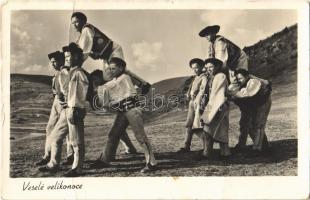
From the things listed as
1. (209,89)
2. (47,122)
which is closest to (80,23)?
(47,122)

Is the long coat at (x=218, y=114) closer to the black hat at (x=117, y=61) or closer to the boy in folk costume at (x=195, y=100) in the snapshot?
the boy in folk costume at (x=195, y=100)

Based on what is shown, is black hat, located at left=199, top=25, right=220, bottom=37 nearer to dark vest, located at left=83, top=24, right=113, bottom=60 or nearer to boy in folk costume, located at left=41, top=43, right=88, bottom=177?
dark vest, located at left=83, top=24, right=113, bottom=60

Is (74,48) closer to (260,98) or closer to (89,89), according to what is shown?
(89,89)

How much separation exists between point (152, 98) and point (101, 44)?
577 mm

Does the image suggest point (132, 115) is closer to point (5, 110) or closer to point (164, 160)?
point (164, 160)

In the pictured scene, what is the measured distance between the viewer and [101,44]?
424cm

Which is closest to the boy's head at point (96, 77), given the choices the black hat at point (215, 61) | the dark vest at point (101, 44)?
the dark vest at point (101, 44)

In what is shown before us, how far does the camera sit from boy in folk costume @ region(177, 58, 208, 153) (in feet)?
13.9

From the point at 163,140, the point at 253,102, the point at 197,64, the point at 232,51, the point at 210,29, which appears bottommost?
the point at 163,140

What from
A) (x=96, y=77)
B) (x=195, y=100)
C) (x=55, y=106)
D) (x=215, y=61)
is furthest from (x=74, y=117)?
(x=215, y=61)

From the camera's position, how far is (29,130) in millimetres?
4273

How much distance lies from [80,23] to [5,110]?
90cm

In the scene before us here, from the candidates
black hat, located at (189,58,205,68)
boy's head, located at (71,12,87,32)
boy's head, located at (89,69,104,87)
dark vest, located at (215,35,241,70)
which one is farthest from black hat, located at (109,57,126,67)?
dark vest, located at (215,35,241,70)

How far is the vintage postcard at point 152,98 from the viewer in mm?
4195
